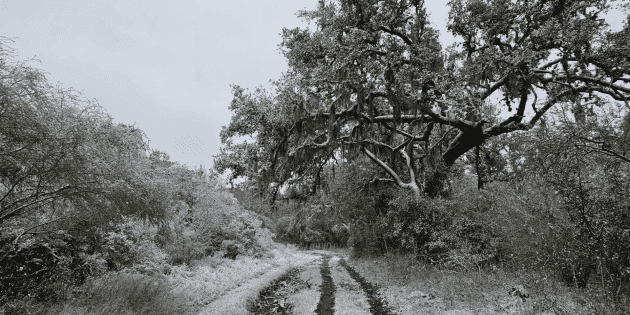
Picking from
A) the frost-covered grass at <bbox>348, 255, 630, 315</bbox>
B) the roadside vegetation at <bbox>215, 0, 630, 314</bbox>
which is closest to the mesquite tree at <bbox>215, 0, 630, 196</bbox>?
the roadside vegetation at <bbox>215, 0, 630, 314</bbox>

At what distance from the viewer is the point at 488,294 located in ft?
29.3

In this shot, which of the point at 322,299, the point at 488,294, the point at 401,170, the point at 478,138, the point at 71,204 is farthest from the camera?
the point at 401,170

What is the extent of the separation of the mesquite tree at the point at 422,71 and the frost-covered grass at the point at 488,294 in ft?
14.7

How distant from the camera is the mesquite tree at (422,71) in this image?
9.52 meters

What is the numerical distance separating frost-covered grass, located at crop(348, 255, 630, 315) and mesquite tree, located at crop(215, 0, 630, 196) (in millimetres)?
4476

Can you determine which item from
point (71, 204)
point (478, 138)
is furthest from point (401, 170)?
point (71, 204)

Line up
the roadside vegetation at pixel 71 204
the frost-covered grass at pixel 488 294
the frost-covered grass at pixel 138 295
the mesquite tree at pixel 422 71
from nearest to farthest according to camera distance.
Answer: the roadside vegetation at pixel 71 204, the frost-covered grass at pixel 488 294, the frost-covered grass at pixel 138 295, the mesquite tree at pixel 422 71

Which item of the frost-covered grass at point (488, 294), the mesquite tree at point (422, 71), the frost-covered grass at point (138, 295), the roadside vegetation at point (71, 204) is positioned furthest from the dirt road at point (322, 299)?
the mesquite tree at point (422, 71)

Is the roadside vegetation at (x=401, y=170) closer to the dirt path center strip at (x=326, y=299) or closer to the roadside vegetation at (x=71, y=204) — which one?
the roadside vegetation at (x=71, y=204)

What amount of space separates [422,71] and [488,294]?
734 cm

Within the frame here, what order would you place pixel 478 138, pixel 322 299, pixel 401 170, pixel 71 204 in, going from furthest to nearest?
pixel 401 170 < pixel 478 138 < pixel 322 299 < pixel 71 204

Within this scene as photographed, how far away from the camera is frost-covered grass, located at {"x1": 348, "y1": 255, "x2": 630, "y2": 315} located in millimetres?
6379

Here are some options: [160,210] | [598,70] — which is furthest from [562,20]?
[160,210]

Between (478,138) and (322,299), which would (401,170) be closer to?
(478,138)
